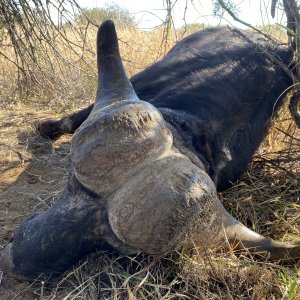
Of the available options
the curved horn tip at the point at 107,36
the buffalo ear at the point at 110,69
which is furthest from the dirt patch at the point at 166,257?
the curved horn tip at the point at 107,36

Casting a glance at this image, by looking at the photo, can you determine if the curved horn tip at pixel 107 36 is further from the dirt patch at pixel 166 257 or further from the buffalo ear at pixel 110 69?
the dirt patch at pixel 166 257

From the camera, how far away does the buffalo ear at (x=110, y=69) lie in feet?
7.28

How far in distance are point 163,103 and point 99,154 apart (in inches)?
43.0

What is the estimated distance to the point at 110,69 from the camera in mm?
2273

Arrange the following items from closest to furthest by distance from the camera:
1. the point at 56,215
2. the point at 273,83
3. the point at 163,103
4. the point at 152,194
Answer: the point at 152,194
the point at 56,215
the point at 163,103
the point at 273,83

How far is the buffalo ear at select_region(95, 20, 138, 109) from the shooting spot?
2219mm

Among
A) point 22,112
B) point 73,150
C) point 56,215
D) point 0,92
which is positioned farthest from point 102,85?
point 0,92

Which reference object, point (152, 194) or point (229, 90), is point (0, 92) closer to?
point (229, 90)

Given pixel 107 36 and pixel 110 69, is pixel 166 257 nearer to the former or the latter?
pixel 110 69

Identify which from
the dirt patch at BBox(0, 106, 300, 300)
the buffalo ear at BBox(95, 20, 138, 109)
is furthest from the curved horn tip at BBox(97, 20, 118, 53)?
the dirt patch at BBox(0, 106, 300, 300)

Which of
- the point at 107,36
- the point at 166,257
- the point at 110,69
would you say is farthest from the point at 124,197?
the point at 107,36

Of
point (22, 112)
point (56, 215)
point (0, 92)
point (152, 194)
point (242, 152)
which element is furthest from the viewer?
point (0, 92)

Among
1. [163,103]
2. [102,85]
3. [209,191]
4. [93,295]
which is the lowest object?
[93,295]

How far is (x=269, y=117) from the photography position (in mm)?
3496
